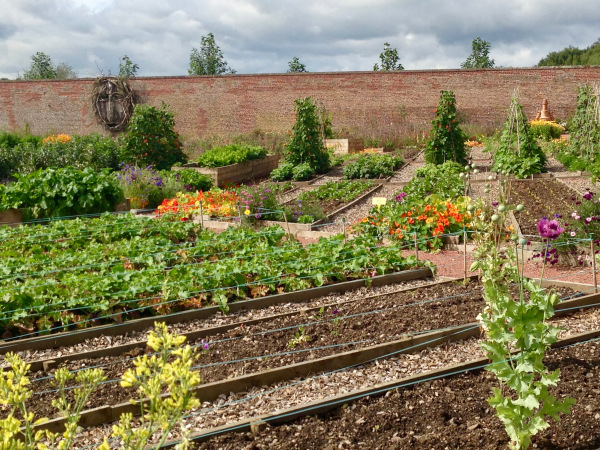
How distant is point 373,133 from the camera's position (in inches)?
930

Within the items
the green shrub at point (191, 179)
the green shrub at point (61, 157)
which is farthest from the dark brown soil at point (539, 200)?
the green shrub at point (61, 157)

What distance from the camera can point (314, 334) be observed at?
517 cm

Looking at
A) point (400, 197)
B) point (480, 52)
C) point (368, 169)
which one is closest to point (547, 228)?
point (400, 197)

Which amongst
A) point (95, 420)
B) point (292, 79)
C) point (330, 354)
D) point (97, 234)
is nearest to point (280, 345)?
point (330, 354)

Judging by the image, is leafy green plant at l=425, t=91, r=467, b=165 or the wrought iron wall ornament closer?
leafy green plant at l=425, t=91, r=467, b=165

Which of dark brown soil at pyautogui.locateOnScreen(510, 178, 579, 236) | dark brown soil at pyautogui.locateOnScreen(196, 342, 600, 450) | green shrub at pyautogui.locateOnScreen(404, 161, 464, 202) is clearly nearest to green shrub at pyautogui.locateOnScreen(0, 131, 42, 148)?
green shrub at pyautogui.locateOnScreen(404, 161, 464, 202)

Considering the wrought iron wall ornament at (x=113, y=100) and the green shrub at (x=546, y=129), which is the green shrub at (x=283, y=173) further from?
the wrought iron wall ornament at (x=113, y=100)

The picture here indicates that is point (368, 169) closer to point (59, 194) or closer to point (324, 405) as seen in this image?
point (59, 194)

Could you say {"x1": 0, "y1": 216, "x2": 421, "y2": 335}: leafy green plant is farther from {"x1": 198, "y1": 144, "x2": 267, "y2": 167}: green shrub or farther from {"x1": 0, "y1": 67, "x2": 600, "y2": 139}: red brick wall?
{"x1": 0, "y1": 67, "x2": 600, "y2": 139}: red brick wall

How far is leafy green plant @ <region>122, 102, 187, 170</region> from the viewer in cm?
1592

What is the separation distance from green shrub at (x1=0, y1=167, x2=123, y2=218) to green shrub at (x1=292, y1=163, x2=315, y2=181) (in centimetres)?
546

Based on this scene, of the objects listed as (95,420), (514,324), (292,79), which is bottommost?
(95,420)

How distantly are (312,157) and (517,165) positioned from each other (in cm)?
522

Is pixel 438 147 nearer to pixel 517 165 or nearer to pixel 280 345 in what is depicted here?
pixel 517 165
